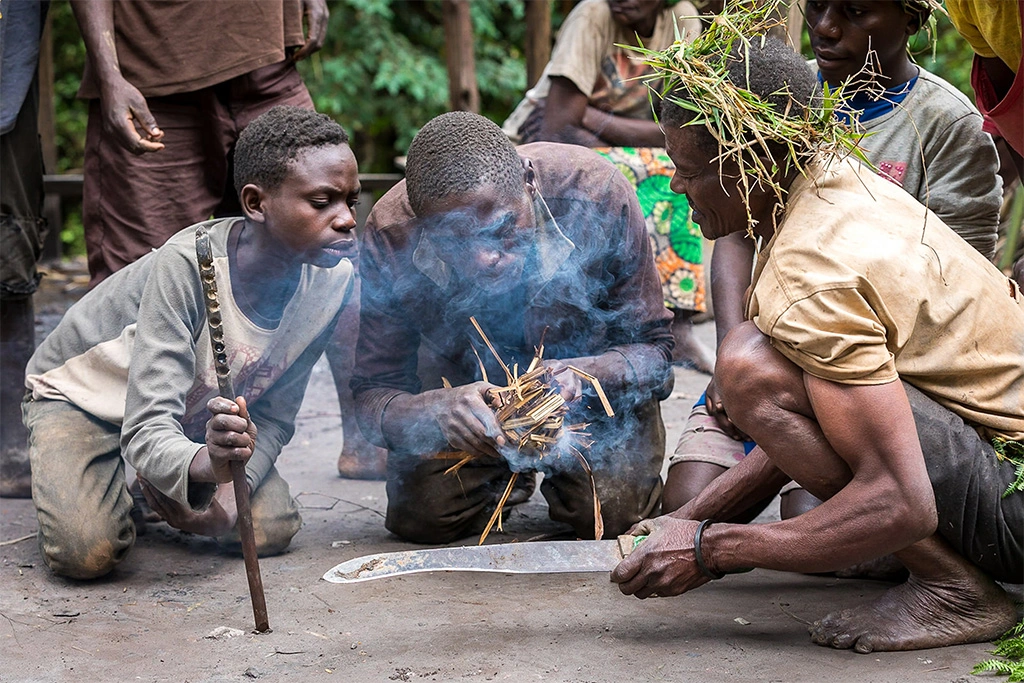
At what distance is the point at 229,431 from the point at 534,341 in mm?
1106

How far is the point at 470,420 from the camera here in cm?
306

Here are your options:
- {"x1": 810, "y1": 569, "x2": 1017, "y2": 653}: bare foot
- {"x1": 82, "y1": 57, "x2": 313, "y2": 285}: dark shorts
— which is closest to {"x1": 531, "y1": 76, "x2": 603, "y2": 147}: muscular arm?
{"x1": 82, "y1": 57, "x2": 313, "y2": 285}: dark shorts

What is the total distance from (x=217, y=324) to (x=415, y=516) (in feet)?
3.47

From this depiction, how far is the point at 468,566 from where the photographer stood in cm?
288

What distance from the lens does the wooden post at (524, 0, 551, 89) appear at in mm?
7562

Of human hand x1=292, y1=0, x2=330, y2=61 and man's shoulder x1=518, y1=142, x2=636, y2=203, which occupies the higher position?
human hand x1=292, y1=0, x2=330, y2=61

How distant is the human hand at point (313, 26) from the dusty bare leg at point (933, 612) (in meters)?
3.13

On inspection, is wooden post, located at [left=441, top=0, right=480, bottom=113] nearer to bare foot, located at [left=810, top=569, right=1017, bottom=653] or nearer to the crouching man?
the crouching man

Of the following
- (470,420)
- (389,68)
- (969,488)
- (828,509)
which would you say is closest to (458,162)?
(470,420)

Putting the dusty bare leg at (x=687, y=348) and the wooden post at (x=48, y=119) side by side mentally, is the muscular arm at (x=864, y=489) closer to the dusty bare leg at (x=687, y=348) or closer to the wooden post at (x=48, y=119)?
the dusty bare leg at (x=687, y=348)

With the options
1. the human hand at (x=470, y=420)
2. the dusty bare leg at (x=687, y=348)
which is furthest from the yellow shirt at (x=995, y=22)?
the dusty bare leg at (x=687, y=348)

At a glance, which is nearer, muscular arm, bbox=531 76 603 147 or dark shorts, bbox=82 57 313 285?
dark shorts, bbox=82 57 313 285

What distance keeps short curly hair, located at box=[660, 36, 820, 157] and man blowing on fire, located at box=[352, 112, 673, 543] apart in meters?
0.71

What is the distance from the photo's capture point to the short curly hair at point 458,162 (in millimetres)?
2998
